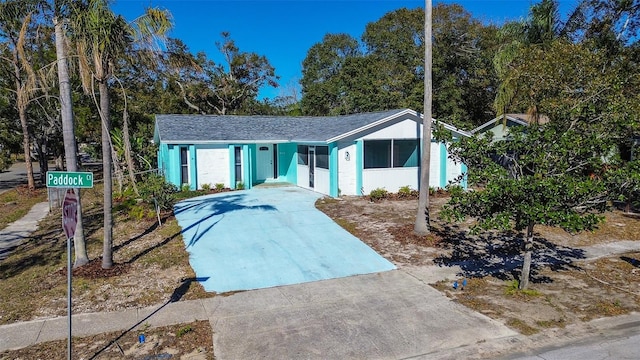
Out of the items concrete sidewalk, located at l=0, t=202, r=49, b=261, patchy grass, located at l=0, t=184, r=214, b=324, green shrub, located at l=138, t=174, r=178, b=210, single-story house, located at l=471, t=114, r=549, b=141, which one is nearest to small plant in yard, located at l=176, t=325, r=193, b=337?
patchy grass, located at l=0, t=184, r=214, b=324

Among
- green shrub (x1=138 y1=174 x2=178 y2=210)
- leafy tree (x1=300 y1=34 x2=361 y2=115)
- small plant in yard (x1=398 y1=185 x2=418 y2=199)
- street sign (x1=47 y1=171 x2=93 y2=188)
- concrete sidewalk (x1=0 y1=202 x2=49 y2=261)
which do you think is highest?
leafy tree (x1=300 y1=34 x2=361 y2=115)

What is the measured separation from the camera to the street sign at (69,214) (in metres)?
4.71

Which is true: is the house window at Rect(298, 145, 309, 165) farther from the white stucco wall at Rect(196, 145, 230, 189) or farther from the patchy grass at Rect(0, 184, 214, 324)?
the patchy grass at Rect(0, 184, 214, 324)

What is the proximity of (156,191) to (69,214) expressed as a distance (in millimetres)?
8060

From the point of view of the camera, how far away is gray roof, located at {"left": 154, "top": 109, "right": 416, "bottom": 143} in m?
17.3

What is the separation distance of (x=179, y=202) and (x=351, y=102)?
2121 cm

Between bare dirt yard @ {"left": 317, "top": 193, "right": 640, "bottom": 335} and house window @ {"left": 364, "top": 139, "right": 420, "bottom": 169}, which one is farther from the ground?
house window @ {"left": 364, "top": 139, "right": 420, "bottom": 169}

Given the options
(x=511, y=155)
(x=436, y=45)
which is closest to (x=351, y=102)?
(x=436, y=45)

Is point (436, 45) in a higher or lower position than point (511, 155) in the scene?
higher

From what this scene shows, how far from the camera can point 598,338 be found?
5488mm

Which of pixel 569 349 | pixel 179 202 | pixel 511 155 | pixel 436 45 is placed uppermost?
pixel 436 45

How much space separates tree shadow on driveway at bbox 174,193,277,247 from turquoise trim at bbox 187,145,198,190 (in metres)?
1.83

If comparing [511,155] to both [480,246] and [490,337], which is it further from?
[480,246]

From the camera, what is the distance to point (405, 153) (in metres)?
17.2
